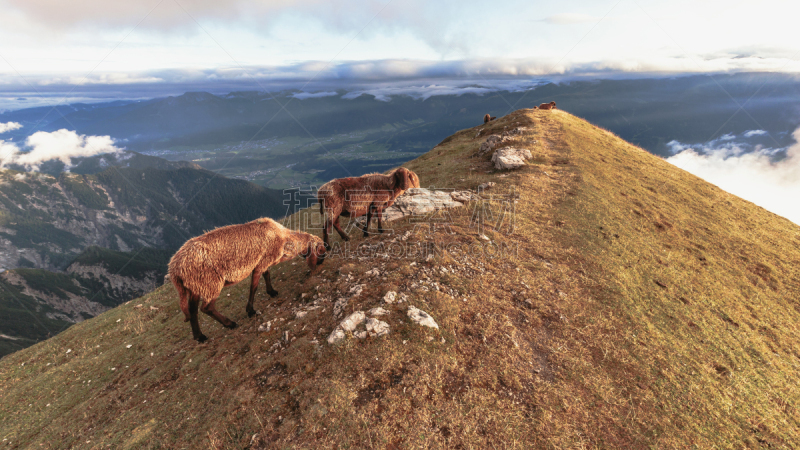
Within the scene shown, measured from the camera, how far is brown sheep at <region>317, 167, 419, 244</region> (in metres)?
12.8

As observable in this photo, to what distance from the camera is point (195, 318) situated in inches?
378

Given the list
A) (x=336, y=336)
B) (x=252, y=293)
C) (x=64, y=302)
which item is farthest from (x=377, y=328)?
(x=64, y=302)

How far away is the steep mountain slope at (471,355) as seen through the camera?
21.2ft

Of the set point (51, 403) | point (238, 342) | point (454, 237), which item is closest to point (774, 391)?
point (454, 237)

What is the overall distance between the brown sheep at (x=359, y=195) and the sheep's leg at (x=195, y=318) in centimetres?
538

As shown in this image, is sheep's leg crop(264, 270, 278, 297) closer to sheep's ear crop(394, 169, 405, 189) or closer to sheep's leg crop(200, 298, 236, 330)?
sheep's leg crop(200, 298, 236, 330)

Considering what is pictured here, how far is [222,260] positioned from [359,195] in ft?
19.6

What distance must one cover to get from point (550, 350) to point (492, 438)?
11.2ft

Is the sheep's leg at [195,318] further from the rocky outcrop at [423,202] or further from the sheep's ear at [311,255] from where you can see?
the rocky outcrop at [423,202]

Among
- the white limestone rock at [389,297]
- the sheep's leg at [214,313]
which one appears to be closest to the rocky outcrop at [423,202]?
the white limestone rock at [389,297]

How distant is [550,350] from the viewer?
8.29 meters

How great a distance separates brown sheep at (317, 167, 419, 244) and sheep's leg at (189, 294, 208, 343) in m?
5.38

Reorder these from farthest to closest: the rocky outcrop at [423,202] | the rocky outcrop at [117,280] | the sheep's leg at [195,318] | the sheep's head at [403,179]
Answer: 1. the rocky outcrop at [117,280]
2. the rocky outcrop at [423,202]
3. the sheep's head at [403,179]
4. the sheep's leg at [195,318]

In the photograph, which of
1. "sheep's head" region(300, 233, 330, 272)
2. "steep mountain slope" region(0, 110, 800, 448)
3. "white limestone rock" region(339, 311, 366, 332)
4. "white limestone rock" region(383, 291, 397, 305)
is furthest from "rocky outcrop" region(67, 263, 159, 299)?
"white limestone rock" region(383, 291, 397, 305)
